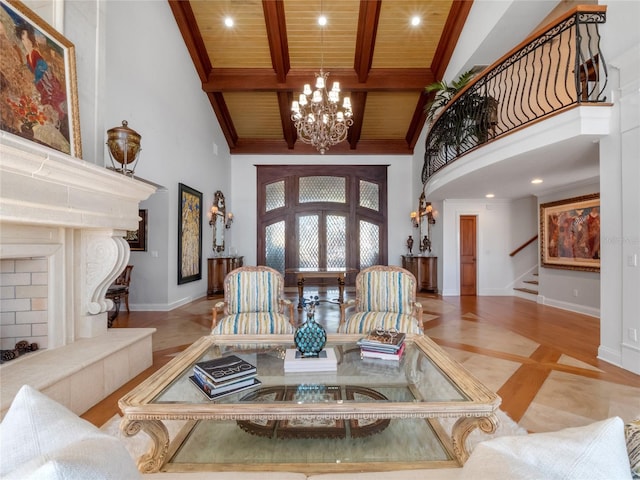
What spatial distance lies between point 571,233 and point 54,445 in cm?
729

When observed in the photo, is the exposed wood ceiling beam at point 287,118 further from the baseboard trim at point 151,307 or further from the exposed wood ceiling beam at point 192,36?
the baseboard trim at point 151,307

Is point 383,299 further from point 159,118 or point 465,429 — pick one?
point 159,118

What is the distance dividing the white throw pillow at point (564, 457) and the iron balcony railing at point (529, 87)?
357 centimetres

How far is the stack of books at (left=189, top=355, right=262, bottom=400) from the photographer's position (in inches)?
60.2

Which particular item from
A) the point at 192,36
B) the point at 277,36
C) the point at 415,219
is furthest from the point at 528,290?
the point at 192,36

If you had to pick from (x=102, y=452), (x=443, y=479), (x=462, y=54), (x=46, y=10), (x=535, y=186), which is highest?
(x=462, y=54)

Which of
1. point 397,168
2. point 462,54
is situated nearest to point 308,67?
point 462,54

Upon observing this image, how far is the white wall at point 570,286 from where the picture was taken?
17.5 ft

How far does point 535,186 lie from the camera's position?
5.72 metres

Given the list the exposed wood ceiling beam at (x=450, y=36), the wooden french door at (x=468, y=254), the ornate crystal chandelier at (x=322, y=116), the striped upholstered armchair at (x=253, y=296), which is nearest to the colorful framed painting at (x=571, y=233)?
the wooden french door at (x=468, y=254)

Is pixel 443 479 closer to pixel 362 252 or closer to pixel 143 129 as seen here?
pixel 143 129

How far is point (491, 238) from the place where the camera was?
25.2 ft

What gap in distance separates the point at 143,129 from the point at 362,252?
20.6 feet

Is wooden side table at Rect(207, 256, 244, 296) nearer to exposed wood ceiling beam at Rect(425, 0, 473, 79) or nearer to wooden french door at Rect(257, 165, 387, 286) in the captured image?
wooden french door at Rect(257, 165, 387, 286)
